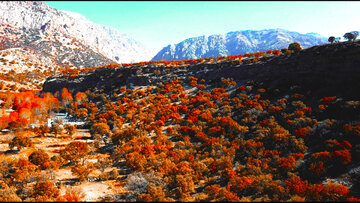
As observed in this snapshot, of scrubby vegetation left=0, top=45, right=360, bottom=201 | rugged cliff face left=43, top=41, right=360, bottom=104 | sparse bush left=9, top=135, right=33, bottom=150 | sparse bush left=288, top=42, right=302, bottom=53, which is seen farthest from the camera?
sparse bush left=288, top=42, right=302, bottom=53

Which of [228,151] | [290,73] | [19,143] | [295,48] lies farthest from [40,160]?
[295,48]

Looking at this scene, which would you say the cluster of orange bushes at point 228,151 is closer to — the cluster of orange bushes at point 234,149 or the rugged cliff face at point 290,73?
the cluster of orange bushes at point 234,149

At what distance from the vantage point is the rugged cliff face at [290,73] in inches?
1300

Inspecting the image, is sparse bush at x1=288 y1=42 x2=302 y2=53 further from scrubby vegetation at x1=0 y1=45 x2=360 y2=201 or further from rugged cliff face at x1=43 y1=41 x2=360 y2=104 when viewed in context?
scrubby vegetation at x1=0 y1=45 x2=360 y2=201

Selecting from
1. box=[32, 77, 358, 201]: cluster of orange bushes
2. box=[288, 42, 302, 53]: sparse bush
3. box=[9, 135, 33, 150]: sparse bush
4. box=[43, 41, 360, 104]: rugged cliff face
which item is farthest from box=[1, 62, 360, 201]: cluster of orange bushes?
box=[288, 42, 302, 53]: sparse bush

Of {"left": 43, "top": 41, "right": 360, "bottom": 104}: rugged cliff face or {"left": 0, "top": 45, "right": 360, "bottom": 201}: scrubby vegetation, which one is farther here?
{"left": 43, "top": 41, "right": 360, "bottom": 104}: rugged cliff face

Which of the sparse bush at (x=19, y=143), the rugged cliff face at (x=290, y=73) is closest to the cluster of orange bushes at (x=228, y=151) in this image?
the sparse bush at (x=19, y=143)

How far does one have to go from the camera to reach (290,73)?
4225cm

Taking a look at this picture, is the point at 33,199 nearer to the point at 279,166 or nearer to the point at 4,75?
the point at 279,166

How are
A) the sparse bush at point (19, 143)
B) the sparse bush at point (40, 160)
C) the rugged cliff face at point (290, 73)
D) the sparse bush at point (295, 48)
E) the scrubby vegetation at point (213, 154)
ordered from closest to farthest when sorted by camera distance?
the scrubby vegetation at point (213, 154) < the sparse bush at point (40, 160) < the sparse bush at point (19, 143) < the rugged cliff face at point (290, 73) < the sparse bush at point (295, 48)

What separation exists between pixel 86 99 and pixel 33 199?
187 feet

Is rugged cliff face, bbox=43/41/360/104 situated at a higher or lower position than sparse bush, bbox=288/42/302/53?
lower

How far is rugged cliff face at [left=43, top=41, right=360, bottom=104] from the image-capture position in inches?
1300

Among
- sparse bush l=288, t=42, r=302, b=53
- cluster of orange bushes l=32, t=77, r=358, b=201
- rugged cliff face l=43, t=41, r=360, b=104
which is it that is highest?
sparse bush l=288, t=42, r=302, b=53
